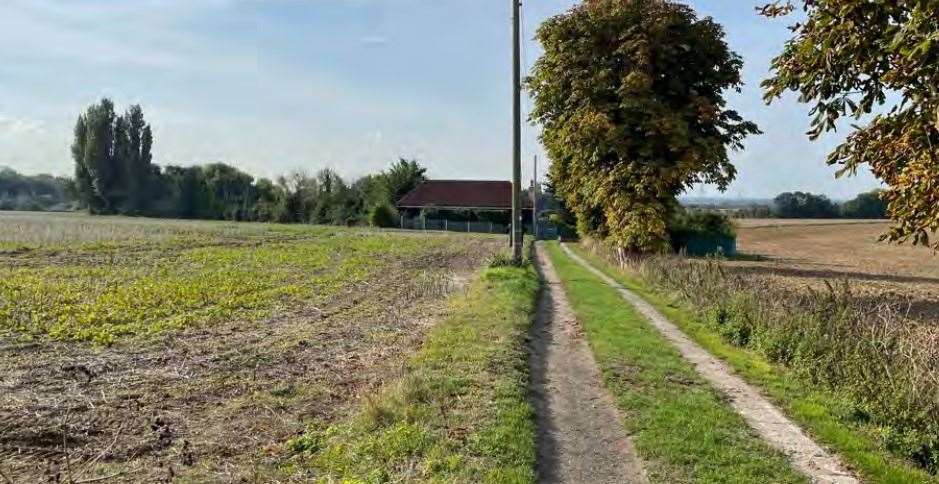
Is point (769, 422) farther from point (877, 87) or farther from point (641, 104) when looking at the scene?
point (641, 104)

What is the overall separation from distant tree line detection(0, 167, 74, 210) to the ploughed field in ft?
373

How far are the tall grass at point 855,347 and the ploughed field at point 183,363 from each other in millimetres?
5508

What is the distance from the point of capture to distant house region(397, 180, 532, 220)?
242 feet

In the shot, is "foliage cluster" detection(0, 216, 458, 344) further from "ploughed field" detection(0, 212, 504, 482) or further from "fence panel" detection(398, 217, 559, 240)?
"fence panel" detection(398, 217, 559, 240)

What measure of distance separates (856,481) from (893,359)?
2497mm

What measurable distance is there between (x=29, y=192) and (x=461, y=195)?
123088 millimetres

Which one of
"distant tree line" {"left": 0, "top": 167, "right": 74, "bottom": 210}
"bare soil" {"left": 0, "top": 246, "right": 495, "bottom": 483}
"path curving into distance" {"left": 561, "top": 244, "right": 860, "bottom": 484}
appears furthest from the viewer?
"distant tree line" {"left": 0, "top": 167, "right": 74, "bottom": 210}

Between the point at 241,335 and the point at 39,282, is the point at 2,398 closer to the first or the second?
the point at 241,335

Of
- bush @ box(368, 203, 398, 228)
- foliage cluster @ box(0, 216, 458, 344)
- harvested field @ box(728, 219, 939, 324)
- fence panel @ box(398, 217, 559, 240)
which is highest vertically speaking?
bush @ box(368, 203, 398, 228)

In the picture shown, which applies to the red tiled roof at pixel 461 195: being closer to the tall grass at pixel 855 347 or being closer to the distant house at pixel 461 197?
the distant house at pixel 461 197

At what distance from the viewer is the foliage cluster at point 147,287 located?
1140 centimetres

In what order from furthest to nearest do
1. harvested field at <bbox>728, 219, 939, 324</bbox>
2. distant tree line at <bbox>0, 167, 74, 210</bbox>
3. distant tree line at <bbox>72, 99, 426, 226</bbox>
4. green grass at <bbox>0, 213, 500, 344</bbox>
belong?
distant tree line at <bbox>0, 167, 74, 210</bbox> → distant tree line at <bbox>72, 99, 426, 226</bbox> → harvested field at <bbox>728, 219, 939, 324</bbox> → green grass at <bbox>0, 213, 500, 344</bbox>

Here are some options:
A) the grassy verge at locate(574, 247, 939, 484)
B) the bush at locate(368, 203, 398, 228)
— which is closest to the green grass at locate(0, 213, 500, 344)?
the grassy verge at locate(574, 247, 939, 484)

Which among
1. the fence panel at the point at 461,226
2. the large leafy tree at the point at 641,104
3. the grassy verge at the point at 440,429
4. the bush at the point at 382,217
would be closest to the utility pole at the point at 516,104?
the large leafy tree at the point at 641,104
